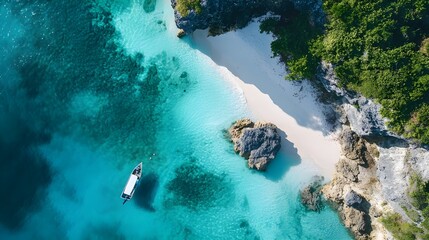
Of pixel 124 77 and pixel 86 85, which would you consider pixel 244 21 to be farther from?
pixel 86 85

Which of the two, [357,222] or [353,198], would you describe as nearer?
[353,198]

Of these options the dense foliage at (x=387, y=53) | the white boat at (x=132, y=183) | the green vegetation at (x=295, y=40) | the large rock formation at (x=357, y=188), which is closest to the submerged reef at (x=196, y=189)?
the white boat at (x=132, y=183)

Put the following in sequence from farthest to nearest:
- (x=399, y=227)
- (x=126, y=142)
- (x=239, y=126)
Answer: (x=126, y=142) → (x=239, y=126) → (x=399, y=227)

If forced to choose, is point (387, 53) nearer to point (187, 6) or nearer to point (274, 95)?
point (274, 95)

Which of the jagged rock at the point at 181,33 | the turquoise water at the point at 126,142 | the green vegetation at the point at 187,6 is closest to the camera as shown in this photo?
the green vegetation at the point at 187,6

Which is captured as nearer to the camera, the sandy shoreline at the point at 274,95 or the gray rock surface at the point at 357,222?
the gray rock surface at the point at 357,222

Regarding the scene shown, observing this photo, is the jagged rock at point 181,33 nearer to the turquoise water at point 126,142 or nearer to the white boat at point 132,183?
the turquoise water at point 126,142

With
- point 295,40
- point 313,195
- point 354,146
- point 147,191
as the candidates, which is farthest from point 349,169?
point 147,191
